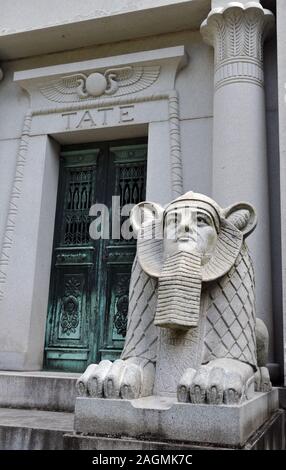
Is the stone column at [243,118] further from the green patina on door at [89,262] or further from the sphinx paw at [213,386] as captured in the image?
the sphinx paw at [213,386]

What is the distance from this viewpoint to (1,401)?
548cm

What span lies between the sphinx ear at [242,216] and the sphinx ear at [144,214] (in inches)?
23.9

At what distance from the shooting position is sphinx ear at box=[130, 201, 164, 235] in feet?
14.5

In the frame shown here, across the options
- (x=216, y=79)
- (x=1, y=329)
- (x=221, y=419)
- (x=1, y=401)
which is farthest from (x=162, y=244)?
(x=1, y=329)

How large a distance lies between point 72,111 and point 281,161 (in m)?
3.69

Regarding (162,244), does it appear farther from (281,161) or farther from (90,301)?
(90,301)

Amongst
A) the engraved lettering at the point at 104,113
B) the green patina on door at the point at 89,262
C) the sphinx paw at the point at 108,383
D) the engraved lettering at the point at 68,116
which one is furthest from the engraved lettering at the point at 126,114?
the sphinx paw at the point at 108,383

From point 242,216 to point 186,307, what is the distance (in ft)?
3.81

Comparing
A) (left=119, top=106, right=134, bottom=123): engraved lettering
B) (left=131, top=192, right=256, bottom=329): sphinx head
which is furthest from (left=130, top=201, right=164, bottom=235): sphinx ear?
(left=119, top=106, right=134, bottom=123): engraved lettering

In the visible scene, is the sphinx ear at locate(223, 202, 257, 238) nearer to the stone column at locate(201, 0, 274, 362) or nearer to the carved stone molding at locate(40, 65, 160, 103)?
the stone column at locate(201, 0, 274, 362)

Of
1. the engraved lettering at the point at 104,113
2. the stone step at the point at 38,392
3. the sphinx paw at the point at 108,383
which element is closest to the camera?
the sphinx paw at the point at 108,383

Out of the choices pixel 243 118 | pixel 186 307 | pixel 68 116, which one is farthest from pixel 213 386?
pixel 68 116

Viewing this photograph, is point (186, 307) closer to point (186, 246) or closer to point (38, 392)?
point (186, 246)

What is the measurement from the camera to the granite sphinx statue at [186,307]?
143 inches
